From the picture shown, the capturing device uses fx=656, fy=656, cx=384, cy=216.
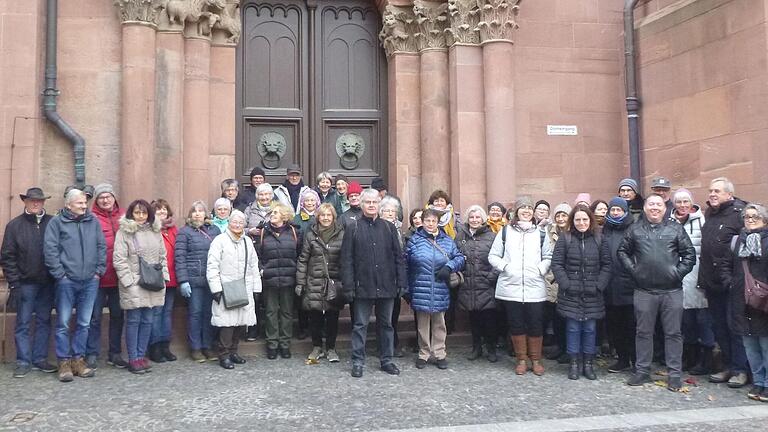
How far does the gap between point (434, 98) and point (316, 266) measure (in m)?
3.76

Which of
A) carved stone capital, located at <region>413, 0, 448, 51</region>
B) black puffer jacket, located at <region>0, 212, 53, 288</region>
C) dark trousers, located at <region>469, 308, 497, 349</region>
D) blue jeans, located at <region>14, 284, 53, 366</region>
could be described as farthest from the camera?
carved stone capital, located at <region>413, 0, 448, 51</region>

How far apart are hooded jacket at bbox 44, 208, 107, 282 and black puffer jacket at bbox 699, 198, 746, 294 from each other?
5.77 metres

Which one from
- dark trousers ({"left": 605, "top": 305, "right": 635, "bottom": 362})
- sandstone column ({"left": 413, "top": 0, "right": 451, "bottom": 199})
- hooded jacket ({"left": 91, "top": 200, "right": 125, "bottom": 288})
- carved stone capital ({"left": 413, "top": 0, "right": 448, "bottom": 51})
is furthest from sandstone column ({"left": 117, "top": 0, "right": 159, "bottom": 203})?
dark trousers ({"left": 605, "top": 305, "right": 635, "bottom": 362})

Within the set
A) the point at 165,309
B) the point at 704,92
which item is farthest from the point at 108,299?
the point at 704,92

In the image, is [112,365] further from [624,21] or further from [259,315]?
[624,21]

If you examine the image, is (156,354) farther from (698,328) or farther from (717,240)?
(717,240)

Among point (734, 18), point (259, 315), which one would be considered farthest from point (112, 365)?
point (734, 18)

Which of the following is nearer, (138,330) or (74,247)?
(74,247)

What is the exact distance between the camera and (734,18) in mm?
8180

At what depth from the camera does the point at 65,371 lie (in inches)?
243

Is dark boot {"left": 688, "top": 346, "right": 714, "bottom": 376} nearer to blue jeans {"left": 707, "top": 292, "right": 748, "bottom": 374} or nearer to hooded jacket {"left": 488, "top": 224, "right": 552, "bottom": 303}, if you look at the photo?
blue jeans {"left": 707, "top": 292, "right": 748, "bottom": 374}

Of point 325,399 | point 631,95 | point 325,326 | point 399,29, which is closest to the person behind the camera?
point 325,399

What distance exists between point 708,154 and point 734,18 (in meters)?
1.72

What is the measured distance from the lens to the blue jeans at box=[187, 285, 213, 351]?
688cm
